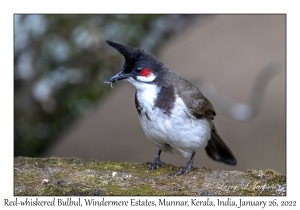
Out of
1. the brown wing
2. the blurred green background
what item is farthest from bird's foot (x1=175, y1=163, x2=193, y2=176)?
the blurred green background

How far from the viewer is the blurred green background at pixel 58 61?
6715 millimetres

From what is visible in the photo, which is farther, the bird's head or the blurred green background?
the blurred green background

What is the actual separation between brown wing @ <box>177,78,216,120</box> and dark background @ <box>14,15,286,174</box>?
33.5 inches

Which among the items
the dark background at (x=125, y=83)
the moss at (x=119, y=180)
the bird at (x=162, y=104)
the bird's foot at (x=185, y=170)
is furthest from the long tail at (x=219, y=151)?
the moss at (x=119, y=180)

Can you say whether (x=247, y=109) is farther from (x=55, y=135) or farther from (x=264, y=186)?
(x=55, y=135)

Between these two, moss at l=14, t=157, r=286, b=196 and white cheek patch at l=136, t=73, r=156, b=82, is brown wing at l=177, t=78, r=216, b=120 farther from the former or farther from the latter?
moss at l=14, t=157, r=286, b=196

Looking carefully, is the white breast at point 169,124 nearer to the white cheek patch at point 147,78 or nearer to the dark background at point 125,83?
the white cheek patch at point 147,78

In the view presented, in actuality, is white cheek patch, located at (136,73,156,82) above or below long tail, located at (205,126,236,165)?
above

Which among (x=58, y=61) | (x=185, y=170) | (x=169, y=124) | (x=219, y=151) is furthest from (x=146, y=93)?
(x=58, y=61)

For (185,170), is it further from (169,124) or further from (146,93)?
(146,93)

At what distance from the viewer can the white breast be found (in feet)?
15.6

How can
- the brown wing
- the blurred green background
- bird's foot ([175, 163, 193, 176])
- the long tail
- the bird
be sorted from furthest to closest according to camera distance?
the blurred green background → the long tail → the brown wing → the bird → bird's foot ([175, 163, 193, 176])

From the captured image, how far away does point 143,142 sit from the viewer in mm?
10156

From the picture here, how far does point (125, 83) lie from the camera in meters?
8.92
